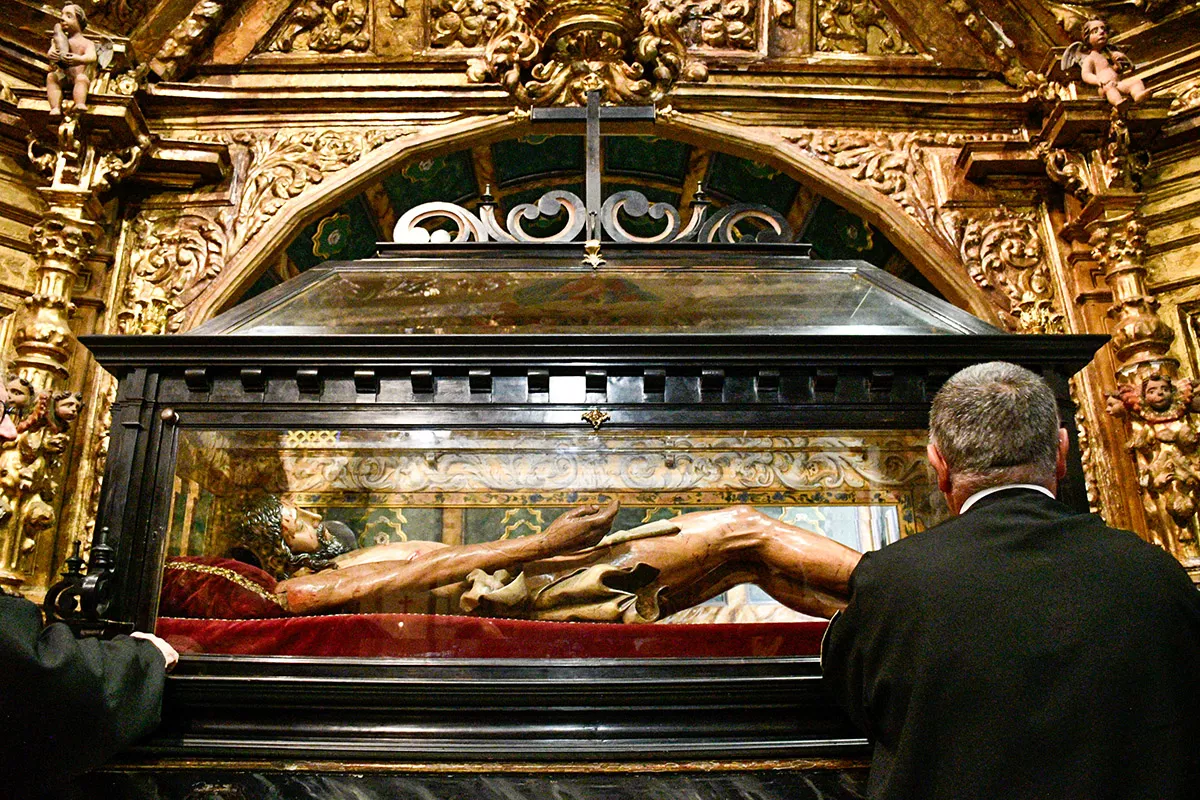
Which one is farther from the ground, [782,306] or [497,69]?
[497,69]

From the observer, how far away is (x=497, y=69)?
4.10 m

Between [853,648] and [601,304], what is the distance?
Answer: 1.10m

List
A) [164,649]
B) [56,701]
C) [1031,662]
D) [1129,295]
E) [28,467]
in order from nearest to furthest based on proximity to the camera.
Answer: [1031,662] < [56,701] < [164,649] < [28,467] < [1129,295]

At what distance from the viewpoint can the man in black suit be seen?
121 centimetres

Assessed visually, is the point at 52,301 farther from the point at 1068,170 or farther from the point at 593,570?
the point at 1068,170

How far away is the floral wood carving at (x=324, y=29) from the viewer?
421 cm

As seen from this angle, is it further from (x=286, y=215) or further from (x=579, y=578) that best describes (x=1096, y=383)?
(x=286, y=215)

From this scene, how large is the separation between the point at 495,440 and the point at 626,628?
0.46m

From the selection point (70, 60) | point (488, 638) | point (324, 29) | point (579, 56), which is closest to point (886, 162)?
point (579, 56)

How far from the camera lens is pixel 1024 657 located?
1.26 m

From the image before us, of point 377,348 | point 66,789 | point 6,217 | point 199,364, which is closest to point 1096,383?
point 377,348

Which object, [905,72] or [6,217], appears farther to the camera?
[905,72]

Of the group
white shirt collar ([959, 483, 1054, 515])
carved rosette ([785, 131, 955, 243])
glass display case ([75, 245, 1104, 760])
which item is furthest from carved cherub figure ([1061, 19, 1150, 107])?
white shirt collar ([959, 483, 1054, 515])

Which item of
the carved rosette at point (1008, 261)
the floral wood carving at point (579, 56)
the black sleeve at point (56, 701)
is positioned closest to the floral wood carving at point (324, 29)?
the floral wood carving at point (579, 56)
